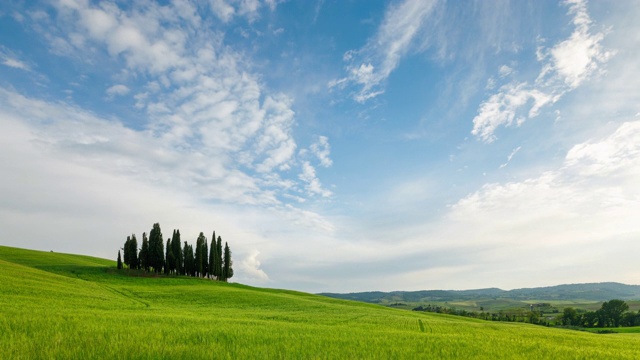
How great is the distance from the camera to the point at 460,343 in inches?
484

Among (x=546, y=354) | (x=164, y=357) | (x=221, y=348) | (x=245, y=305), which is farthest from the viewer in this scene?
(x=245, y=305)

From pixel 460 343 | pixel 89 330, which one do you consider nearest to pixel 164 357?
pixel 89 330

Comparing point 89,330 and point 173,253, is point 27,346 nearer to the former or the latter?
point 89,330

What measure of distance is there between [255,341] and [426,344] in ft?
18.7

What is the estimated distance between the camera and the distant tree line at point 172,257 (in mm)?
90062

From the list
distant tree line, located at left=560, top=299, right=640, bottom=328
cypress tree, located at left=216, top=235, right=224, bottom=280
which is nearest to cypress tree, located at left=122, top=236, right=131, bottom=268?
cypress tree, located at left=216, top=235, right=224, bottom=280

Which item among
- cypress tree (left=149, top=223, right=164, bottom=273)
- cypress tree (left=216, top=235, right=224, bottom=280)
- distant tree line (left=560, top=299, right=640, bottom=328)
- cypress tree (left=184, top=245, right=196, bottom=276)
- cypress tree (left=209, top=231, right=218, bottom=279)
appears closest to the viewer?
cypress tree (left=149, top=223, right=164, bottom=273)

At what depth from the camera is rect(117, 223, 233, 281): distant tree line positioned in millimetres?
90062

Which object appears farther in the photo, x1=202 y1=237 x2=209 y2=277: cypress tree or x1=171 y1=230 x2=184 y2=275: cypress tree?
x1=202 y1=237 x2=209 y2=277: cypress tree

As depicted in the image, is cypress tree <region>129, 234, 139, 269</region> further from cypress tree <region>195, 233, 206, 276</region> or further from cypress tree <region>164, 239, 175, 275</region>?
cypress tree <region>195, 233, 206, 276</region>

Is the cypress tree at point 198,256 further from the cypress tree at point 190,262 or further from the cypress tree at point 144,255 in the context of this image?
the cypress tree at point 144,255

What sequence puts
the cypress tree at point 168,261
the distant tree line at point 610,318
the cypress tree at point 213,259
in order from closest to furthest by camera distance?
the cypress tree at point 168,261
the cypress tree at point 213,259
the distant tree line at point 610,318

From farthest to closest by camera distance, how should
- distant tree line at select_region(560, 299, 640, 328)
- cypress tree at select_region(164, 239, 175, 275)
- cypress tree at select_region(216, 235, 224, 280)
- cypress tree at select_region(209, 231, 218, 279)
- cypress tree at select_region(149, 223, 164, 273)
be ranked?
distant tree line at select_region(560, 299, 640, 328) → cypress tree at select_region(216, 235, 224, 280) → cypress tree at select_region(209, 231, 218, 279) → cypress tree at select_region(164, 239, 175, 275) → cypress tree at select_region(149, 223, 164, 273)

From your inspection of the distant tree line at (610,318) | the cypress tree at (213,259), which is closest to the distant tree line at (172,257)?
the cypress tree at (213,259)
